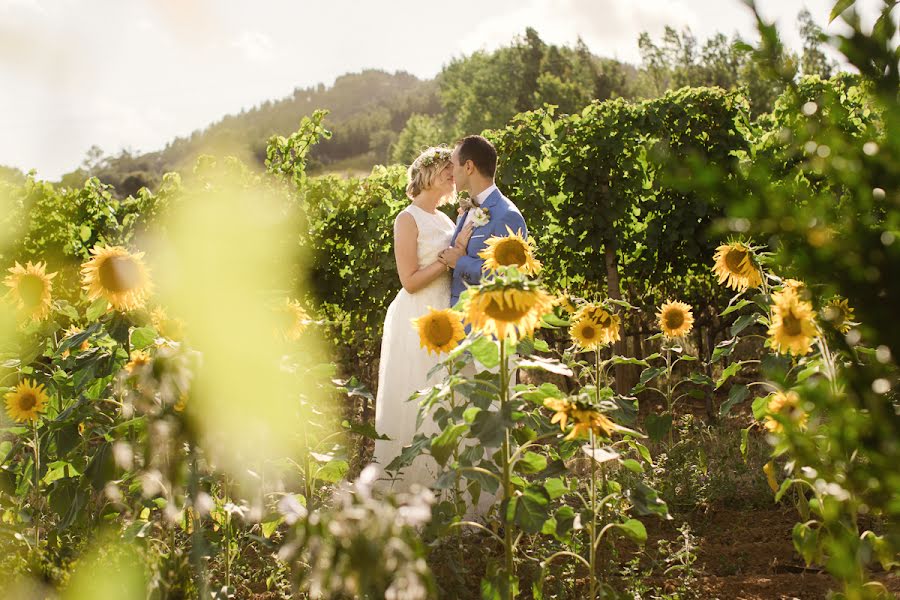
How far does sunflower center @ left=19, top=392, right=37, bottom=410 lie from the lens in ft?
11.4

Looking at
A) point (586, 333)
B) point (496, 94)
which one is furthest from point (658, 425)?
point (496, 94)

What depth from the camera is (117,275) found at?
9.45ft

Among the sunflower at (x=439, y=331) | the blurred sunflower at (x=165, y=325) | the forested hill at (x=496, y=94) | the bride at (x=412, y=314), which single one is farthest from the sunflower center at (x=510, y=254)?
the forested hill at (x=496, y=94)

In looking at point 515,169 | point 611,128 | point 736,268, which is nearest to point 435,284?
point 736,268

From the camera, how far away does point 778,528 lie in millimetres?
4016

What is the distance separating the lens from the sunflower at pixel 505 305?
7.72 ft

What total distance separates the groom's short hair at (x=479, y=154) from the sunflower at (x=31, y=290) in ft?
8.14

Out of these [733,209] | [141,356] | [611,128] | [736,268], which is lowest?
[733,209]

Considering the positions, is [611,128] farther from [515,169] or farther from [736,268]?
[736,268]

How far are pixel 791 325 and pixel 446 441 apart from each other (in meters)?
1.15

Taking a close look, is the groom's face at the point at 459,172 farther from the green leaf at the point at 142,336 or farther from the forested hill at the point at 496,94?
the forested hill at the point at 496,94

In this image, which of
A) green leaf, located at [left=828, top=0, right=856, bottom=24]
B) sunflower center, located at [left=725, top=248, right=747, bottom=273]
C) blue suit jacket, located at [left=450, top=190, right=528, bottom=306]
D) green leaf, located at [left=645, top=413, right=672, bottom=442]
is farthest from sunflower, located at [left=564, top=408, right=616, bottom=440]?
blue suit jacket, located at [left=450, top=190, right=528, bottom=306]

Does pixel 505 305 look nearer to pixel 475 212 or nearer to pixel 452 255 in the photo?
pixel 475 212

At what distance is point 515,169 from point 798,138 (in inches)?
266
